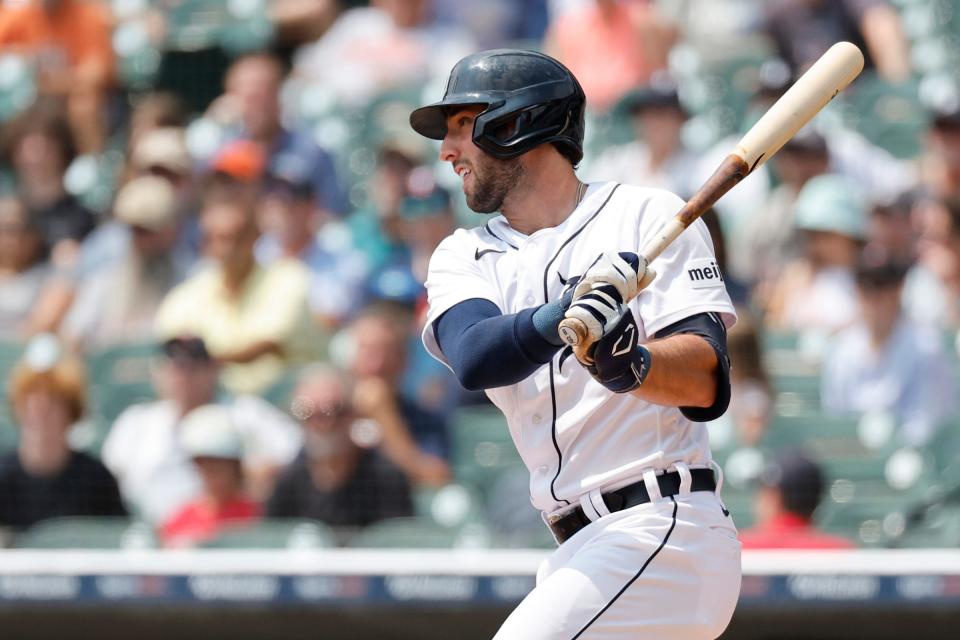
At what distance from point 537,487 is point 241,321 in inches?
131

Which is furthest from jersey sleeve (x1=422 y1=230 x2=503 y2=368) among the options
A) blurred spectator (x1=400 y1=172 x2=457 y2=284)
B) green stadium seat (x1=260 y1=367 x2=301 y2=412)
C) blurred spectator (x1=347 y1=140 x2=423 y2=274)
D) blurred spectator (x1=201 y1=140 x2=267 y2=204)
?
blurred spectator (x1=201 y1=140 x2=267 y2=204)

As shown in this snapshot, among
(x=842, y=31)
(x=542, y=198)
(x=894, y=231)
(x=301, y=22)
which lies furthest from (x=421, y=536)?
(x=301, y=22)

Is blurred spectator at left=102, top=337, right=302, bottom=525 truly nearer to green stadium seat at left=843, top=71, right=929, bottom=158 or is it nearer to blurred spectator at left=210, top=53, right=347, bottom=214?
blurred spectator at left=210, top=53, right=347, bottom=214

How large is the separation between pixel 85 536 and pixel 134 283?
5.12 feet

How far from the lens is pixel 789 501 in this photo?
4.61 metres

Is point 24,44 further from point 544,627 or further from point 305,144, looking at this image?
point 544,627

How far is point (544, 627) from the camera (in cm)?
230

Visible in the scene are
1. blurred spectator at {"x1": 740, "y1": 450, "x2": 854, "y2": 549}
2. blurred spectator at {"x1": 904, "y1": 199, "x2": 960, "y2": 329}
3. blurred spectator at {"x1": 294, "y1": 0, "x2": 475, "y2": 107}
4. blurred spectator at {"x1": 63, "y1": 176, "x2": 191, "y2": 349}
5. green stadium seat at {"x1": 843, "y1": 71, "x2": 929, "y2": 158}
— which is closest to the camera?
blurred spectator at {"x1": 740, "y1": 450, "x2": 854, "y2": 549}

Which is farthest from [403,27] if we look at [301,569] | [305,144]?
[301,569]

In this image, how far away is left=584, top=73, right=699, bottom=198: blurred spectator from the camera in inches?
244

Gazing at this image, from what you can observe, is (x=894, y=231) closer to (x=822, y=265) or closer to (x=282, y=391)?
(x=822, y=265)

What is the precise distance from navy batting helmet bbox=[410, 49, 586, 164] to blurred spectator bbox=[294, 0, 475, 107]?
4456mm

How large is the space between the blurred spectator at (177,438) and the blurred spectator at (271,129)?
141cm

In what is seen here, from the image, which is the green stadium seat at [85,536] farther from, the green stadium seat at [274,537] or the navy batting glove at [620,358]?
the navy batting glove at [620,358]
